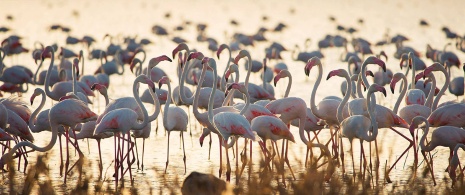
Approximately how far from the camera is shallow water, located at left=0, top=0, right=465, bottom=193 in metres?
9.30

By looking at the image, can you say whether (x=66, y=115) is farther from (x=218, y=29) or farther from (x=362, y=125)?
A: (x=218, y=29)

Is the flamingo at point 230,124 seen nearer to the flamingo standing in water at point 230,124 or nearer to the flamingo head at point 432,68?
the flamingo standing in water at point 230,124

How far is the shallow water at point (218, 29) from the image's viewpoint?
9.30 metres

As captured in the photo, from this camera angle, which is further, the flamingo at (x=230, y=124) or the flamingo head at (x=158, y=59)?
the flamingo head at (x=158, y=59)

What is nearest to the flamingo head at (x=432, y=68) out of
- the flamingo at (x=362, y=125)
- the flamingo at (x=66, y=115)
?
the flamingo at (x=362, y=125)

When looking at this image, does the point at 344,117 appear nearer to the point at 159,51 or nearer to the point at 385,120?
the point at 385,120

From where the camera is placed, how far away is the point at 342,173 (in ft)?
27.5

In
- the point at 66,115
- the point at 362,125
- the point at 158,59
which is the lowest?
the point at 362,125

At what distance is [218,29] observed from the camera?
113ft

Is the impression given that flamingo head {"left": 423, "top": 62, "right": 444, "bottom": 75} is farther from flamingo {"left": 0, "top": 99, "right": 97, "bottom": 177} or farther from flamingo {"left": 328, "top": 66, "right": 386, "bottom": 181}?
flamingo {"left": 0, "top": 99, "right": 97, "bottom": 177}

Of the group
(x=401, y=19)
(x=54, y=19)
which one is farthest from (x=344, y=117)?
(x=54, y=19)

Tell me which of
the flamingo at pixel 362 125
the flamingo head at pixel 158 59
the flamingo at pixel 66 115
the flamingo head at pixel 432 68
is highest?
the flamingo head at pixel 158 59

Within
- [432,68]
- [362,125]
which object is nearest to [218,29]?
[432,68]

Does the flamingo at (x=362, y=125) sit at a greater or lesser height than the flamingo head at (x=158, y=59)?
lesser
